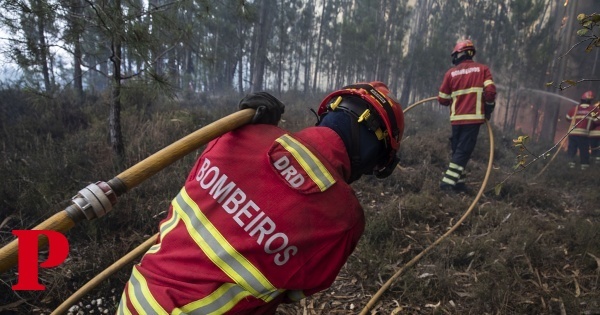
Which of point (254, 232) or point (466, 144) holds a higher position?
point (254, 232)

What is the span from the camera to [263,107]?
143 centimetres

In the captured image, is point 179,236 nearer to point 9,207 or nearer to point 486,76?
point 9,207

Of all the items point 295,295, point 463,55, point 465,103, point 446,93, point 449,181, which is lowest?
point 449,181

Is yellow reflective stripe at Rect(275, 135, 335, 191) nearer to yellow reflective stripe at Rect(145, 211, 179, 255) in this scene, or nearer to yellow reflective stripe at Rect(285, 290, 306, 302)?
yellow reflective stripe at Rect(285, 290, 306, 302)

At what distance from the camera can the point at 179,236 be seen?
4.03 ft

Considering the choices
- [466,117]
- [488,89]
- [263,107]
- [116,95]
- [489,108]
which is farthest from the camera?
[466,117]

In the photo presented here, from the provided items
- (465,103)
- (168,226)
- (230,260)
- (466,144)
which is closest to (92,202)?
(168,226)

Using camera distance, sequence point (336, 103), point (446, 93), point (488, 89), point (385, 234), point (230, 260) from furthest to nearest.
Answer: point (446, 93) → point (488, 89) → point (385, 234) → point (336, 103) → point (230, 260)

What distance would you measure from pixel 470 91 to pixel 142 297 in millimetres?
5986

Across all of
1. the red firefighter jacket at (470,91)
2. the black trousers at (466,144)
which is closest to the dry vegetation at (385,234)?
the black trousers at (466,144)

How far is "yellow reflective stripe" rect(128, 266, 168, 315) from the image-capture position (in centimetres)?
114

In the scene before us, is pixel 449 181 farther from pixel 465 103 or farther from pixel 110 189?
pixel 110 189

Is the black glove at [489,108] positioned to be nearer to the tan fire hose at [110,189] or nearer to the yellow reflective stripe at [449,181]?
the yellow reflective stripe at [449,181]

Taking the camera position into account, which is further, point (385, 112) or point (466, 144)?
point (466, 144)
